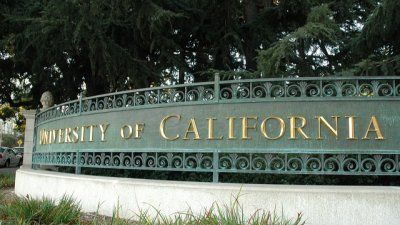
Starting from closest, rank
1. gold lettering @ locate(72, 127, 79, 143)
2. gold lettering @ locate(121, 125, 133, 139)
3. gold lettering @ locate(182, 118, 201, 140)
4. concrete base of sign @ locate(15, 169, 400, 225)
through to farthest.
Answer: concrete base of sign @ locate(15, 169, 400, 225)
gold lettering @ locate(182, 118, 201, 140)
gold lettering @ locate(121, 125, 133, 139)
gold lettering @ locate(72, 127, 79, 143)

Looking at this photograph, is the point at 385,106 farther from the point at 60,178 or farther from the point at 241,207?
the point at 60,178

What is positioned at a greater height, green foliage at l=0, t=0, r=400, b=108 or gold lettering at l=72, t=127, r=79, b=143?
green foliage at l=0, t=0, r=400, b=108

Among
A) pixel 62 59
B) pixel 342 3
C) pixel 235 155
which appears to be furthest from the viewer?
pixel 62 59

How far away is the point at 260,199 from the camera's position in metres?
5.53

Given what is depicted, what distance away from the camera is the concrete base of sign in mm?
5266

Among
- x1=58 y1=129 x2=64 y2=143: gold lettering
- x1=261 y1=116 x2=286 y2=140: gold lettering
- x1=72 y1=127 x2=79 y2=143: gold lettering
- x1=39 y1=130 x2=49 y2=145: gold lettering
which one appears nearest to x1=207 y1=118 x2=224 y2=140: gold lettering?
x1=261 y1=116 x2=286 y2=140: gold lettering

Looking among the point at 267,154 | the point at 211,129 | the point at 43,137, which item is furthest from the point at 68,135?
the point at 267,154

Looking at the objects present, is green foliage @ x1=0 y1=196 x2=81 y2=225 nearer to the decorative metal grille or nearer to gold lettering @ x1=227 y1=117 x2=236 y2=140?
the decorative metal grille

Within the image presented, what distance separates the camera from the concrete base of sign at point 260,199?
5.27 metres

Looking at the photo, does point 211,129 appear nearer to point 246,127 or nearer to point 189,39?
point 246,127

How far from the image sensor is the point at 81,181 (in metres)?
7.12

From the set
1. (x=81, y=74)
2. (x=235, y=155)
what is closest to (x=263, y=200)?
(x=235, y=155)

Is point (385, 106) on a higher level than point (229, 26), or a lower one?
lower

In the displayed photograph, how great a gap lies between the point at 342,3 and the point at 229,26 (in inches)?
120
